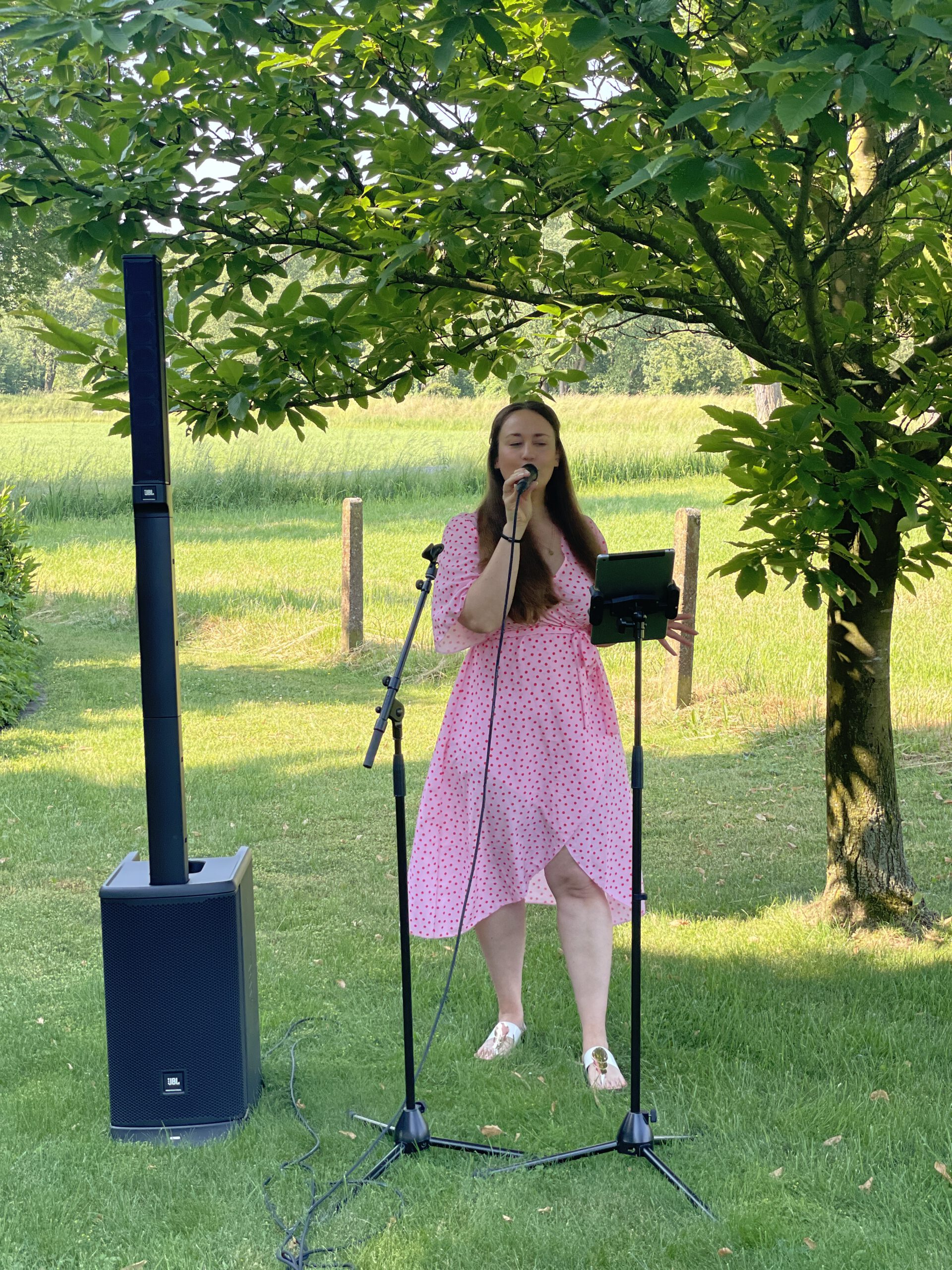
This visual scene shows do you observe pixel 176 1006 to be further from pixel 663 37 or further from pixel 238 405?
pixel 663 37

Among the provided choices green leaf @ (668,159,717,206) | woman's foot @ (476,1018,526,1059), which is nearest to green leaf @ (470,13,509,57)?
green leaf @ (668,159,717,206)

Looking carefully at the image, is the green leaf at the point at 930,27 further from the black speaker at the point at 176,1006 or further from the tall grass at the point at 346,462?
the tall grass at the point at 346,462

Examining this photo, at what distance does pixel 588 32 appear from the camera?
228 centimetres

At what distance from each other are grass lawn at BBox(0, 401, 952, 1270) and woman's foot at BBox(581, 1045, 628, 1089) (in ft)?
0.17

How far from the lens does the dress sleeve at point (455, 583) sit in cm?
360

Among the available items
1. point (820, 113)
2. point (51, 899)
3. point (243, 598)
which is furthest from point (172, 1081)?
point (243, 598)

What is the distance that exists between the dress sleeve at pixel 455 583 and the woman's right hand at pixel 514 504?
152 millimetres

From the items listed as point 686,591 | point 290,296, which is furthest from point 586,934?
point 686,591

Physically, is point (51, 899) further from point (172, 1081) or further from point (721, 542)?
point (721, 542)

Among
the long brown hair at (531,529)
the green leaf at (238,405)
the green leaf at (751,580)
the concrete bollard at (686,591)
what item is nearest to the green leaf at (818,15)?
the long brown hair at (531,529)

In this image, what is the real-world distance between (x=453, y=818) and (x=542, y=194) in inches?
69.0

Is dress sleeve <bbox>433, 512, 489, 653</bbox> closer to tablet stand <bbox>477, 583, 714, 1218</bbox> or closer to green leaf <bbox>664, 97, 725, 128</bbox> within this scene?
tablet stand <bbox>477, 583, 714, 1218</bbox>

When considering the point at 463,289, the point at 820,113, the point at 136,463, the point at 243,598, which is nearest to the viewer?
the point at 820,113

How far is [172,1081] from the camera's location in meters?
3.28
